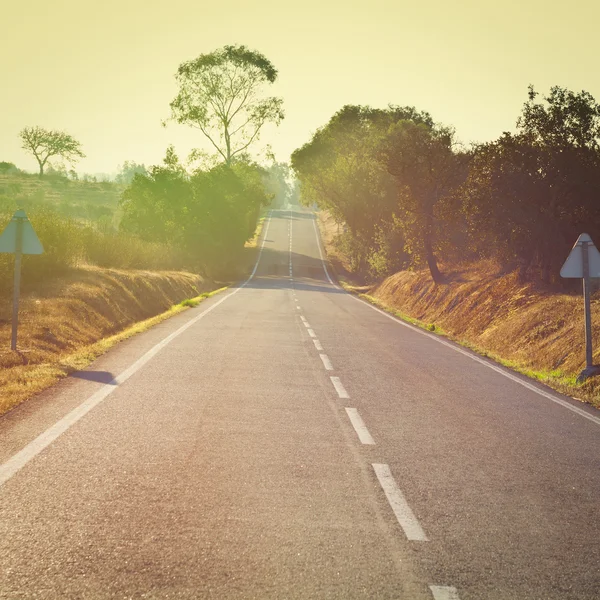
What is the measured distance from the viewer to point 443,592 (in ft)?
12.7

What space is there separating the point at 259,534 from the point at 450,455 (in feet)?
9.44

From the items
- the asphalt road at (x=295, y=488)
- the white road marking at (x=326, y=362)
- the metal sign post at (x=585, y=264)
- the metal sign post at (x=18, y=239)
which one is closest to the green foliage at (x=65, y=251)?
the metal sign post at (x=18, y=239)

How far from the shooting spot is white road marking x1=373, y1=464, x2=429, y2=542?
4.76 metres

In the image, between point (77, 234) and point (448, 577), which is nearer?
point (448, 577)

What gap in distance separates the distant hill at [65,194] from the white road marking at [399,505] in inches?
3094

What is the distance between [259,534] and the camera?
4.63 m

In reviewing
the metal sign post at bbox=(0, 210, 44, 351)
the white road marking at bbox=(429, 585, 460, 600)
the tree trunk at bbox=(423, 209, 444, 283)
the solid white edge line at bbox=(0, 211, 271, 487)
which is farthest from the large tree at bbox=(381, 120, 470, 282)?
the white road marking at bbox=(429, 585, 460, 600)

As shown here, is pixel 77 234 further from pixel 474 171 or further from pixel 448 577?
pixel 448 577

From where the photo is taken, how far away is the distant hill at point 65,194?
9200 cm

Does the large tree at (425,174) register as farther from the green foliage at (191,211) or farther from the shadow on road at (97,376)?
the green foliage at (191,211)

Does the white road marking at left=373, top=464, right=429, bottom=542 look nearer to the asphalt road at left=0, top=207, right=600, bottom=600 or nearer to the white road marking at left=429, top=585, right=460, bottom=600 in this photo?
the asphalt road at left=0, top=207, right=600, bottom=600

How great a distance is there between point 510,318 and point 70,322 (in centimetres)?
1180

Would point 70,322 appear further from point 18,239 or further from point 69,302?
point 18,239

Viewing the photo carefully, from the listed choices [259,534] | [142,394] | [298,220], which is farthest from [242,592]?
[298,220]
